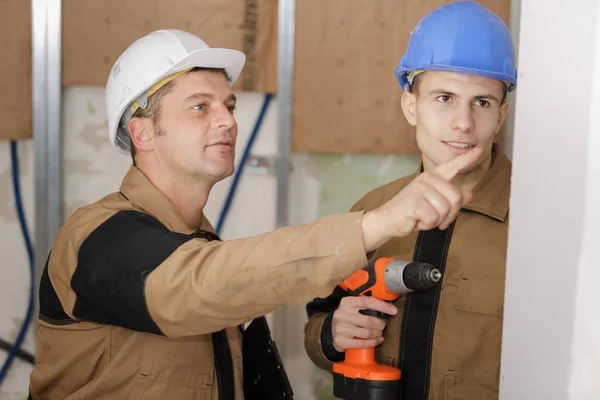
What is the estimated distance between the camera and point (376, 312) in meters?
1.70

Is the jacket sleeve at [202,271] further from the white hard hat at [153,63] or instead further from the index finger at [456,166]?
the white hard hat at [153,63]

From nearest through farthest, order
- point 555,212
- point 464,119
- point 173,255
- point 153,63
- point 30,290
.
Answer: point 555,212
point 173,255
point 464,119
point 153,63
point 30,290

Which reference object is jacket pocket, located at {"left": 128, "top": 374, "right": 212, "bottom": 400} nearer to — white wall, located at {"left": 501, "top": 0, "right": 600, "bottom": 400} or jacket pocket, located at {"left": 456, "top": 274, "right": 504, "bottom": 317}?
jacket pocket, located at {"left": 456, "top": 274, "right": 504, "bottom": 317}

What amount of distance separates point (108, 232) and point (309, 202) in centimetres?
170

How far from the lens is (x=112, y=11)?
289cm

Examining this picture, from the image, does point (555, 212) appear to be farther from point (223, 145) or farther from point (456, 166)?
point (223, 145)

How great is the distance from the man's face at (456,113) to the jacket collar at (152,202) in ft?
2.16

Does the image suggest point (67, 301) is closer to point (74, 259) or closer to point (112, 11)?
point (74, 259)

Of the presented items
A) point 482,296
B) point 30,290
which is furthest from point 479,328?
point 30,290

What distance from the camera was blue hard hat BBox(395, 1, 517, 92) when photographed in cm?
168

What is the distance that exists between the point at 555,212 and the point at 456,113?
2.82 ft

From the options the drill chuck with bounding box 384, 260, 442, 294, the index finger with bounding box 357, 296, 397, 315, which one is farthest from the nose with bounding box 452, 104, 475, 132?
the index finger with bounding box 357, 296, 397, 315

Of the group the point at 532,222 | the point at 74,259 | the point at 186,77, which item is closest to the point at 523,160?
the point at 532,222

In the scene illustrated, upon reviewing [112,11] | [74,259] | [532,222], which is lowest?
[74,259]
